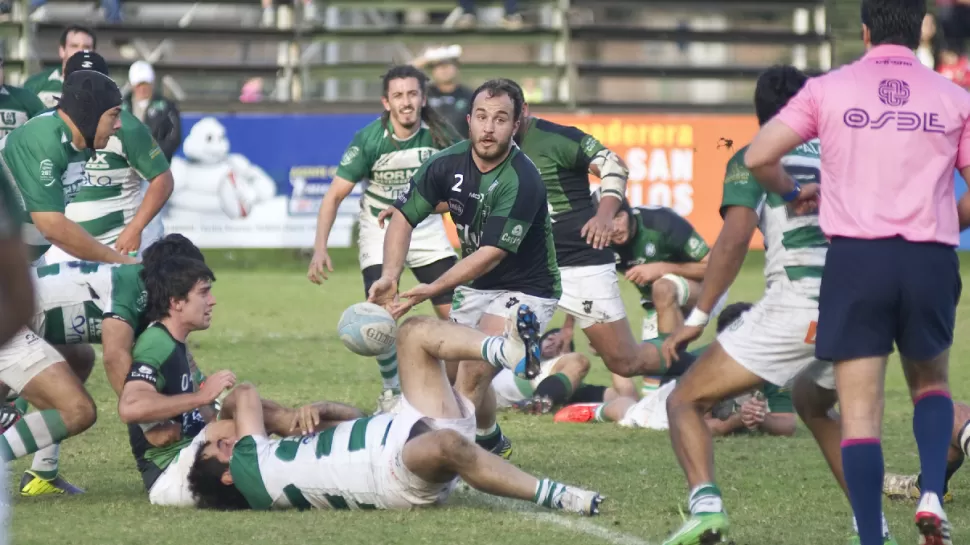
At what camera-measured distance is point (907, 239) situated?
5.05 meters

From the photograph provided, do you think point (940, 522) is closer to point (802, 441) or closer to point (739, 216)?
point (739, 216)

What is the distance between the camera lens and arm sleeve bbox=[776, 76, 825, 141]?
515cm

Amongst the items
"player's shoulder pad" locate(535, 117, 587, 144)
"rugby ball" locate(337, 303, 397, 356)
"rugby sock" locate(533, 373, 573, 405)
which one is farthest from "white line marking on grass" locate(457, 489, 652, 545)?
"rugby sock" locate(533, 373, 573, 405)

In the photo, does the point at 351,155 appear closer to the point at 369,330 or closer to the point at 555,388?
the point at 555,388

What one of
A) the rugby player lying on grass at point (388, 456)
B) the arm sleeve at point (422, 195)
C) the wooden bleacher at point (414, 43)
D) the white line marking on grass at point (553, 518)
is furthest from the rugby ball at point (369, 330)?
the wooden bleacher at point (414, 43)

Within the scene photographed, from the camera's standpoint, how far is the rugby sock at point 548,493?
20.0ft

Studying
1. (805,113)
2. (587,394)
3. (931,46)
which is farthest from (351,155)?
(931,46)

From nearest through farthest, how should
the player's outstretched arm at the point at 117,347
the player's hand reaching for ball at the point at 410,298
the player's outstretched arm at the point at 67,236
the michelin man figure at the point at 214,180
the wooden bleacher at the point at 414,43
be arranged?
1. the player's outstretched arm at the point at 117,347
2. the player's hand reaching for ball at the point at 410,298
3. the player's outstretched arm at the point at 67,236
4. the michelin man figure at the point at 214,180
5. the wooden bleacher at the point at 414,43

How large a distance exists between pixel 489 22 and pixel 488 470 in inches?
716

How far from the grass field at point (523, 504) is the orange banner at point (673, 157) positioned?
23.1ft

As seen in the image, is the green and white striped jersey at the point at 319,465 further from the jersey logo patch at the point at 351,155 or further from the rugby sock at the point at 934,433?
the jersey logo patch at the point at 351,155

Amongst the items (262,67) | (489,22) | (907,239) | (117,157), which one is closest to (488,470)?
(907,239)

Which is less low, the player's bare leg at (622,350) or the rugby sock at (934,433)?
the rugby sock at (934,433)

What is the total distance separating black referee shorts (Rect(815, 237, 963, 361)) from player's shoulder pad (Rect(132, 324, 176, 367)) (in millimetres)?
2826
